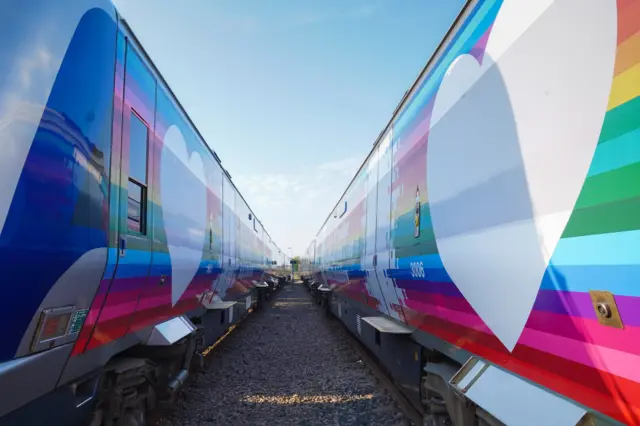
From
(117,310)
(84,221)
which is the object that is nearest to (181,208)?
(117,310)

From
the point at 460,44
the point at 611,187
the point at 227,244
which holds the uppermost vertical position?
the point at 460,44

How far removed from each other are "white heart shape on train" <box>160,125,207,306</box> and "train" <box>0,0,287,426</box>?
41 millimetres

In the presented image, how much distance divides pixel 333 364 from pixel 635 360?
709 cm

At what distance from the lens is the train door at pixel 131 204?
11.0ft

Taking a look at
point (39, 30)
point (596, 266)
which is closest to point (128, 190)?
point (39, 30)

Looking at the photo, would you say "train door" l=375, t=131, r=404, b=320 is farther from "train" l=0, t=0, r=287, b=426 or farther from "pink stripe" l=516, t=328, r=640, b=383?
"pink stripe" l=516, t=328, r=640, b=383

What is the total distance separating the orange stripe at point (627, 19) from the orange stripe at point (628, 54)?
0.02m

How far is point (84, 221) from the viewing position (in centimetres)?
279

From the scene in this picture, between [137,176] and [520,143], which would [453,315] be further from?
[137,176]

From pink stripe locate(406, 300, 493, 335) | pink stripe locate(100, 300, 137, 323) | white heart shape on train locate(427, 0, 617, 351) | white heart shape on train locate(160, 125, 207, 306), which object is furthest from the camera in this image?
white heart shape on train locate(160, 125, 207, 306)

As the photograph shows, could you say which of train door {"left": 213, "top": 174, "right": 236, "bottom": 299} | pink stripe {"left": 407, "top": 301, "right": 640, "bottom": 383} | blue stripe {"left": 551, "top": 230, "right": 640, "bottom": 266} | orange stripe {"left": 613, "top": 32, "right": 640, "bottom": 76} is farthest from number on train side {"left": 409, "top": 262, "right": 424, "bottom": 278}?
train door {"left": 213, "top": 174, "right": 236, "bottom": 299}

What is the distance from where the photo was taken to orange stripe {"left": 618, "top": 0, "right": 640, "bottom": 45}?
1.70 meters

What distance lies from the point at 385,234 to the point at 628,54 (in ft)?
14.2

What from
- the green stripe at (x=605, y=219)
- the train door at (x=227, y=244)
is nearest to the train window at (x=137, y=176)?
the green stripe at (x=605, y=219)
